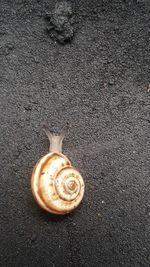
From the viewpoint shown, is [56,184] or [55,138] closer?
[56,184]

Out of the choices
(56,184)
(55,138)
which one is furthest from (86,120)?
(56,184)

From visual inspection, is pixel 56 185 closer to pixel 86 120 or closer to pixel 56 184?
pixel 56 184

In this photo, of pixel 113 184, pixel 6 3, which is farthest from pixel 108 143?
pixel 6 3

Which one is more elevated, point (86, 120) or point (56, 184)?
point (86, 120)

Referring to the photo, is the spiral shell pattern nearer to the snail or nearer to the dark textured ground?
the snail

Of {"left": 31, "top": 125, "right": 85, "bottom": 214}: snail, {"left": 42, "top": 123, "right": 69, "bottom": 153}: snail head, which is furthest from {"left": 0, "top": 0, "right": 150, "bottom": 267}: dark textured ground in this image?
{"left": 31, "top": 125, "right": 85, "bottom": 214}: snail

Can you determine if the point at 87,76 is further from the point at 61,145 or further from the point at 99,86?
the point at 61,145

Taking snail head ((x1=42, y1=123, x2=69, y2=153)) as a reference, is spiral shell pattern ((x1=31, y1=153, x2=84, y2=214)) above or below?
below
